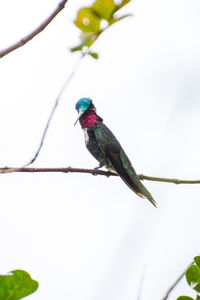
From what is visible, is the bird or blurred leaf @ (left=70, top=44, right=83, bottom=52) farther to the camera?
the bird

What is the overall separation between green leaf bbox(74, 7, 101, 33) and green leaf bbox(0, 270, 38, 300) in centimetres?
86

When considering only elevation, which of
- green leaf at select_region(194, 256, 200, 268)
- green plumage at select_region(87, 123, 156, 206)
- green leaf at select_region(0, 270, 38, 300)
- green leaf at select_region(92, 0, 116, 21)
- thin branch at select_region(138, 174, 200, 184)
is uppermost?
green leaf at select_region(92, 0, 116, 21)

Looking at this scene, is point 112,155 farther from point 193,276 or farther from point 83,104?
point 193,276

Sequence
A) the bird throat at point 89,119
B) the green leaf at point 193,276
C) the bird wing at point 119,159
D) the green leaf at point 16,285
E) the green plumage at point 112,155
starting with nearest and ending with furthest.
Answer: the green leaf at point 16,285, the green leaf at point 193,276, the bird wing at point 119,159, the green plumage at point 112,155, the bird throat at point 89,119

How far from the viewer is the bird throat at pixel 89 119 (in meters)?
5.53

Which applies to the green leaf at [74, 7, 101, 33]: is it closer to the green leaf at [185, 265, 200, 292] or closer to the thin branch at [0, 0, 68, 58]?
the thin branch at [0, 0, 68, 58]

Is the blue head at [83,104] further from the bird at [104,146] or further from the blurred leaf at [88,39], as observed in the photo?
the blurred leaf at [88,39]

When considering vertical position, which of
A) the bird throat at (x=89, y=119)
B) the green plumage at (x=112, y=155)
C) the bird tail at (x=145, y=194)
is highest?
the bird throat at (x=89, y=119)

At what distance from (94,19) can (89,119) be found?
3986mm

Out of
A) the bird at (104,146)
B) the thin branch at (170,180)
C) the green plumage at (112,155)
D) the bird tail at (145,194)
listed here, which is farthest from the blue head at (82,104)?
the thin branch at (170,180)

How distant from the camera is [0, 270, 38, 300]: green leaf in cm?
143

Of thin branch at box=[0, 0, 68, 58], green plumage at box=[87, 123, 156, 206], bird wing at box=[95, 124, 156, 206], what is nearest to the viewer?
thin branch at box=[0, 0, 68, 58]

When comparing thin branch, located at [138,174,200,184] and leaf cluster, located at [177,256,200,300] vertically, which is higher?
thin branch, located at [138,174,200,184]

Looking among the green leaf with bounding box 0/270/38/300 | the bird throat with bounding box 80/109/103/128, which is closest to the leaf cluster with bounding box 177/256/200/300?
the green leaf with bounding box 0/270/38/300
